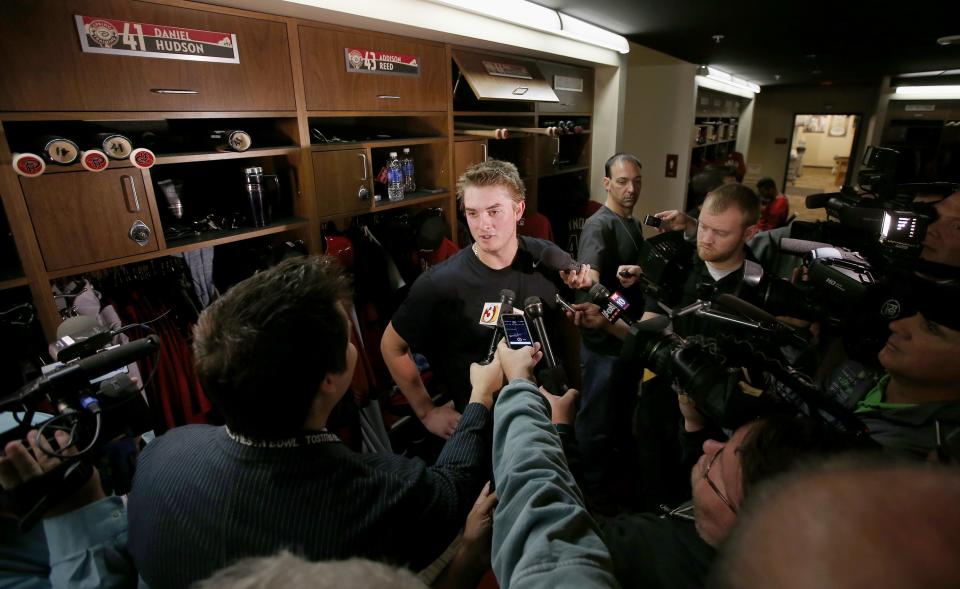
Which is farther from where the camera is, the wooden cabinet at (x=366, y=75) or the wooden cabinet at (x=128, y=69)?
the wooden cabinet at (x=366, y=75)

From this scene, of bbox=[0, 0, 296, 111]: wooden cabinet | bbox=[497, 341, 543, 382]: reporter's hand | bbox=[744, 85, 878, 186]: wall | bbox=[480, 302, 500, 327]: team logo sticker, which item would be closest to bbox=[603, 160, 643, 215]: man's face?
bbox=[480, 302, 500, 327]: team logo sticker

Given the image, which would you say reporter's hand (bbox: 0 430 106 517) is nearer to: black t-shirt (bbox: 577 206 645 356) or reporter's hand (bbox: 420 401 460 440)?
reporter's hand (bbox: 420 401 460 440)

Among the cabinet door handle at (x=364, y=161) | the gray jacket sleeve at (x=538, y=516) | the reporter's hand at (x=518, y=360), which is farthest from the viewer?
the cabinet door handle at (x=364, y=161)

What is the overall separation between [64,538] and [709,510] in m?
1.20

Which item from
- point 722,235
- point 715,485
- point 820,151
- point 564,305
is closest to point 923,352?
point 715,485

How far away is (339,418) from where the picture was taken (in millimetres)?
1929

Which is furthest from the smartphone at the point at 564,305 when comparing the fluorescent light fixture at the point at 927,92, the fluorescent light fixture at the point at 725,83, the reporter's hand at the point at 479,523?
the fluorescent light fixture at the point at 927,92

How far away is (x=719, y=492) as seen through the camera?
2.67ft

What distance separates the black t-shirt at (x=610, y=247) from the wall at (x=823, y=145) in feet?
43.1

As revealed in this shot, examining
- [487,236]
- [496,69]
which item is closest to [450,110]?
[496,69]

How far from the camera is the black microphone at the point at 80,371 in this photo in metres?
0.84

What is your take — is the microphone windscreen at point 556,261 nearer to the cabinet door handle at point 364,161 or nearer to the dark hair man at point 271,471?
the cabinet door handle at point 364,161

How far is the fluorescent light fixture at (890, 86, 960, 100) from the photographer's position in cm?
708

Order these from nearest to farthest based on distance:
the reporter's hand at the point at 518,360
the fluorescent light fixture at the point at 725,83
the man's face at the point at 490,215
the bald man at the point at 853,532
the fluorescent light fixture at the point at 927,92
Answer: the bald man at the point at 853,532, the reporter's hand at the point at 518,360, the man's face at the point at 490,215, the fluorescent light fixture at the point at 725,83, the fluorescent light fixture at the point at 927,92
